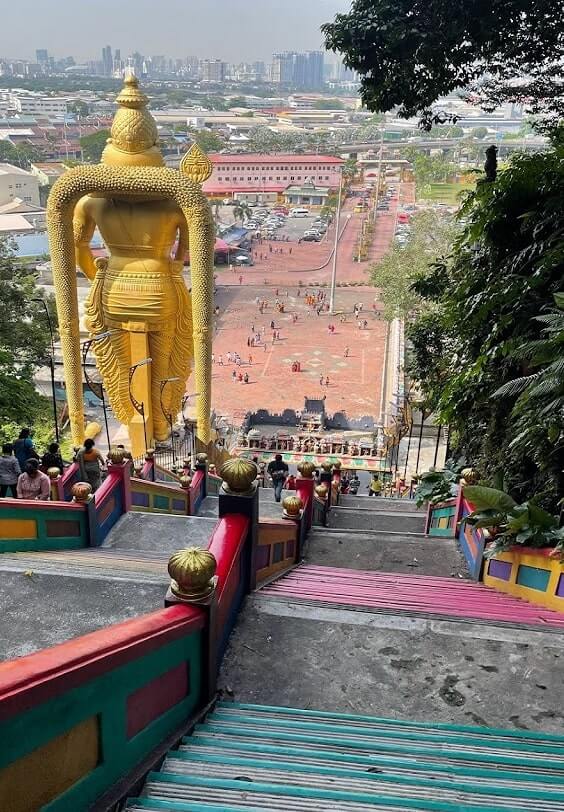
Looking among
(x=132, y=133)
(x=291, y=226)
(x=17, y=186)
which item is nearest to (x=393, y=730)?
(x=132, y=133)

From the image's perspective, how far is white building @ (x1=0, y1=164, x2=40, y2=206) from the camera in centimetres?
5681

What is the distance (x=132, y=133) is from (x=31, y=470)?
697 cm

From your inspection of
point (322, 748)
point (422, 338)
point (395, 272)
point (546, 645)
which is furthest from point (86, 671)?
point (395, 272)

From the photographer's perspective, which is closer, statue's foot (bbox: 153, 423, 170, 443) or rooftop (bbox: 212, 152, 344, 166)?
statue's foot (bbox: 153, 423, 170, 443)

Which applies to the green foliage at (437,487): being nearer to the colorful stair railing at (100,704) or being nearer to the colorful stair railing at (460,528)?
the colorful stair railing at (460,528)

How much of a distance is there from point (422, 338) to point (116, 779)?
336 inches

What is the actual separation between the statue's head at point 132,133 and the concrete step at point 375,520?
6343mm

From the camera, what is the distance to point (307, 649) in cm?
392

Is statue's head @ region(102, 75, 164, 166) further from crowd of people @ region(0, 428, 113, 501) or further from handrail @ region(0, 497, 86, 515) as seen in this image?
handrail @ region(0, 497, 86, 515)

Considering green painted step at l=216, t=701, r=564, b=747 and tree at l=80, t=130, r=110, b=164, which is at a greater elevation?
green painted step at l=216, t=701, r=564, b=747

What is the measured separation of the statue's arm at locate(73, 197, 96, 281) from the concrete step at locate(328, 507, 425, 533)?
6364mm

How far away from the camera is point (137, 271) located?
12070 millimetres

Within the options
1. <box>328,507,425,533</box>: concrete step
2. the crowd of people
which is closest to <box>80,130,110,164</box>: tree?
<box>328,507,425,533</box>: concrete step

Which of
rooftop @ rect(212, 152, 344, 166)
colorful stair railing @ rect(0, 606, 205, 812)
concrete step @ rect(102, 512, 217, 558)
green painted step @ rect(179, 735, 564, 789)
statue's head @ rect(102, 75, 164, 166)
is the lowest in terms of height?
rooftop @ rect(212, 152, 344, 166)
